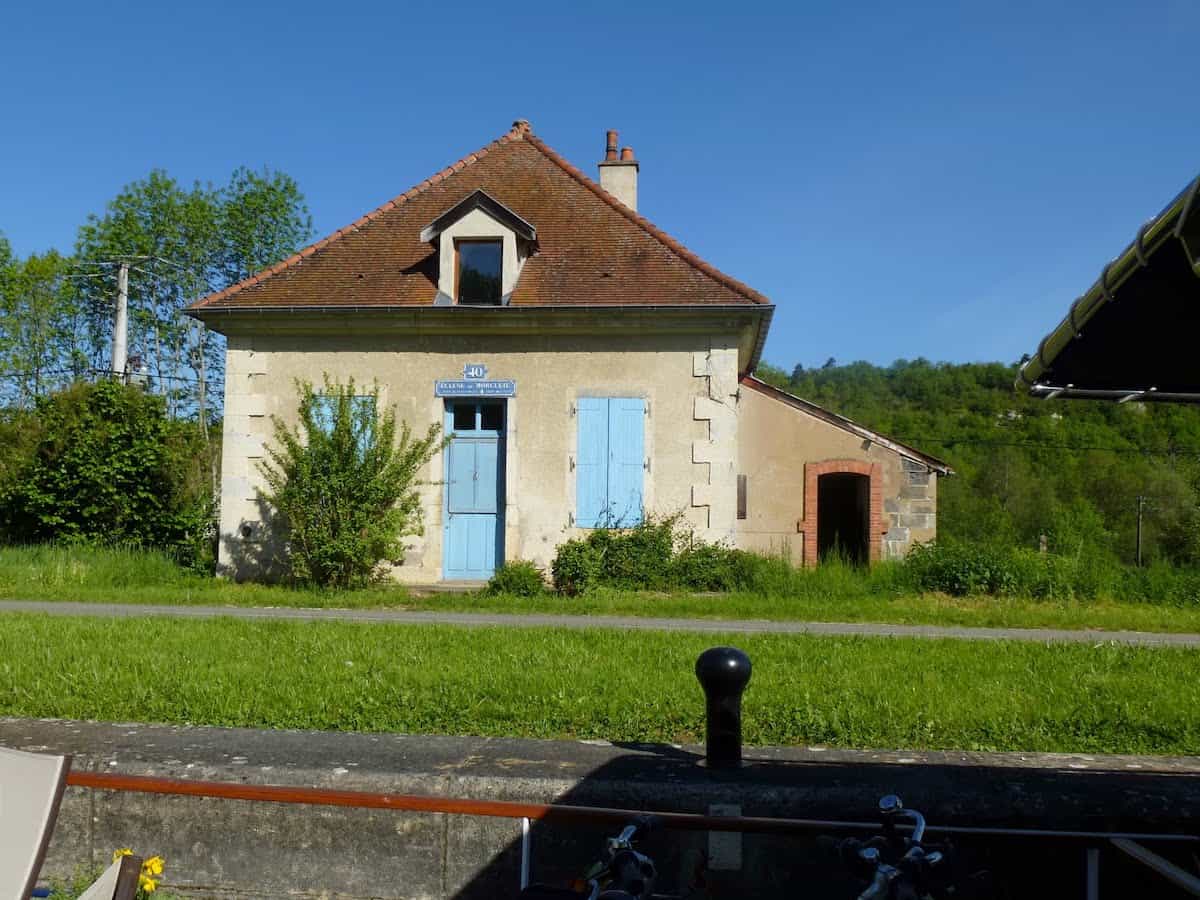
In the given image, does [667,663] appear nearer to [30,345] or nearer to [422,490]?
[422,490]

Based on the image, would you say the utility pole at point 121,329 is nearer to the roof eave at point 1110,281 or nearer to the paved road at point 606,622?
the paved road at point 606,622

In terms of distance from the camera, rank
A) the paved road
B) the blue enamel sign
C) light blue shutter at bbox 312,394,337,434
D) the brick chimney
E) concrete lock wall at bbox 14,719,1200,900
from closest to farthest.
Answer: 1. concrete lock wall at bbox 14,719,1200,900
2. the paved road
3. light blue shutter at bbox 312,394,337,434
4. the blue enamel sign
5. the brick chimney

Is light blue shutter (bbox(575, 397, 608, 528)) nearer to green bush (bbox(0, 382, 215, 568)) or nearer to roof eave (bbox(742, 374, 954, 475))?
roof eave (bbox(742, 374, 954, 475))

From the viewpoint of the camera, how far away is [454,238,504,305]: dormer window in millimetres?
14492

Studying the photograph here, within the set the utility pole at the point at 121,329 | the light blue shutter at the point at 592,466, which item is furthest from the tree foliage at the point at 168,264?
the light blue shutter at the point at 592,466

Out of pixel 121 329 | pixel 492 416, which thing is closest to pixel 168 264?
pixel 121 329

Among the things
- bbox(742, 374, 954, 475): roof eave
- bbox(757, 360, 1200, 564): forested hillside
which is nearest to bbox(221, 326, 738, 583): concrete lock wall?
bbox(742, 374, 954, 475): roof eave

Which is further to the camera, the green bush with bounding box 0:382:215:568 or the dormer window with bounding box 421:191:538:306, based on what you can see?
the green bush with bounding box 0:382:215:568

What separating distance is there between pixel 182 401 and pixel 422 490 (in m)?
29.6

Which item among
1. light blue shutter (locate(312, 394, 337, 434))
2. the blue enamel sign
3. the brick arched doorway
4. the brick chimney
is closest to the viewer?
light blue shutter (locate(312, 394, 337, 434))

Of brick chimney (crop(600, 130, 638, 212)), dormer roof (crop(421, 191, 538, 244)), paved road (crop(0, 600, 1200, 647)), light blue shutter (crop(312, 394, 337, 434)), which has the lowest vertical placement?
paved road (crop(0, 600, 1200, 647))

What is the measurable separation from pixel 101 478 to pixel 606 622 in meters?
12.3

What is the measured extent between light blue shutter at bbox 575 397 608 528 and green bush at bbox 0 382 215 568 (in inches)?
311

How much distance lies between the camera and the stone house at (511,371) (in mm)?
13852
